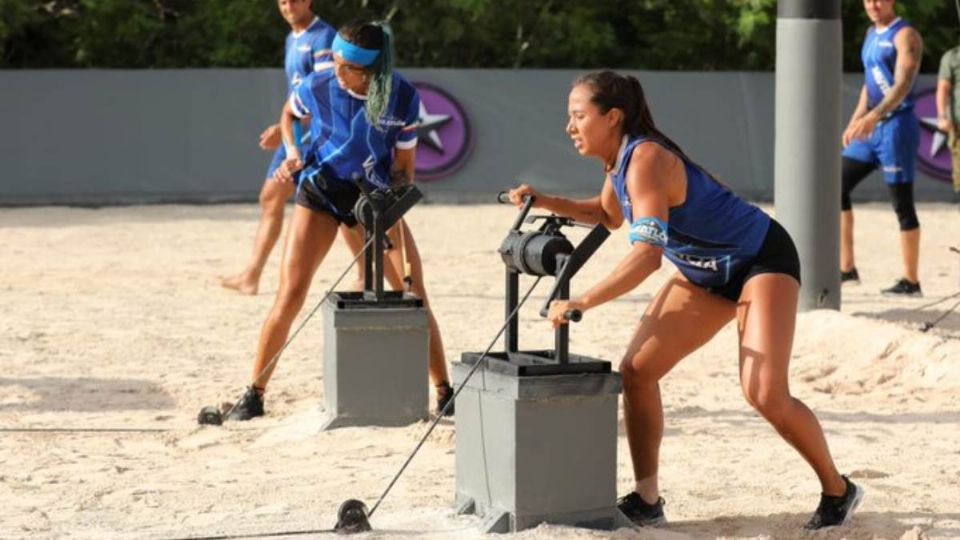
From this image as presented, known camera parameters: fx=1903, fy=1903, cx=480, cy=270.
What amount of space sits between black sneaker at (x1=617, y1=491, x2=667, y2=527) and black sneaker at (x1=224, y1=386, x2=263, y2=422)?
243cm

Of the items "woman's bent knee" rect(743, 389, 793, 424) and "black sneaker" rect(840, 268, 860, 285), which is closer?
"woman's bent knee" rect(743, 389, 793, 424)

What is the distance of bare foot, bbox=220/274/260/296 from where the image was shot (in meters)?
12.2

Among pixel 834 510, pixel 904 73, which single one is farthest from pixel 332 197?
pixel 904 73

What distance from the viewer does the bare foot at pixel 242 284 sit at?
40.1 feet

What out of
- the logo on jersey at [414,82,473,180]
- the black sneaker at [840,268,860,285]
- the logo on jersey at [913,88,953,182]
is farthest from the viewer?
the logo on jersey at [913,88,953,182]

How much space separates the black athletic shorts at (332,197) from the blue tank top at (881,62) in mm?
5007

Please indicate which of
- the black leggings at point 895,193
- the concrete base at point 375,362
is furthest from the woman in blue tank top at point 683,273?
the black leggings at point 895,193

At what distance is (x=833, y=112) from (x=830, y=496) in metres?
5.20

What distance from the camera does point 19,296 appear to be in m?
12.1

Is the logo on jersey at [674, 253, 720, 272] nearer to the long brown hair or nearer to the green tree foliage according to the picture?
the long brown hair

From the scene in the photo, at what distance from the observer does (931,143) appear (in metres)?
19.7

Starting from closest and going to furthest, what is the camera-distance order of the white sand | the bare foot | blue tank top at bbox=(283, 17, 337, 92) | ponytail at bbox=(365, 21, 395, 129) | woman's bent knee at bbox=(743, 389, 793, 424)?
woman's bent knee at bbox=(743, 389, 793, 424), the white sand, ponytail at bbox=(365, 21, 395, 129), blue tank top at bbox=(283, 17, 337, 92), the bare foot

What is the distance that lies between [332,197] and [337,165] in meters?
0.14

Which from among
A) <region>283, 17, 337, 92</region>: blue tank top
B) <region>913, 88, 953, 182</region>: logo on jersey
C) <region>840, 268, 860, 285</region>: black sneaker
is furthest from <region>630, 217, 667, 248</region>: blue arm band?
<region>913, 88, 953, 182</region>: logo on jersey
